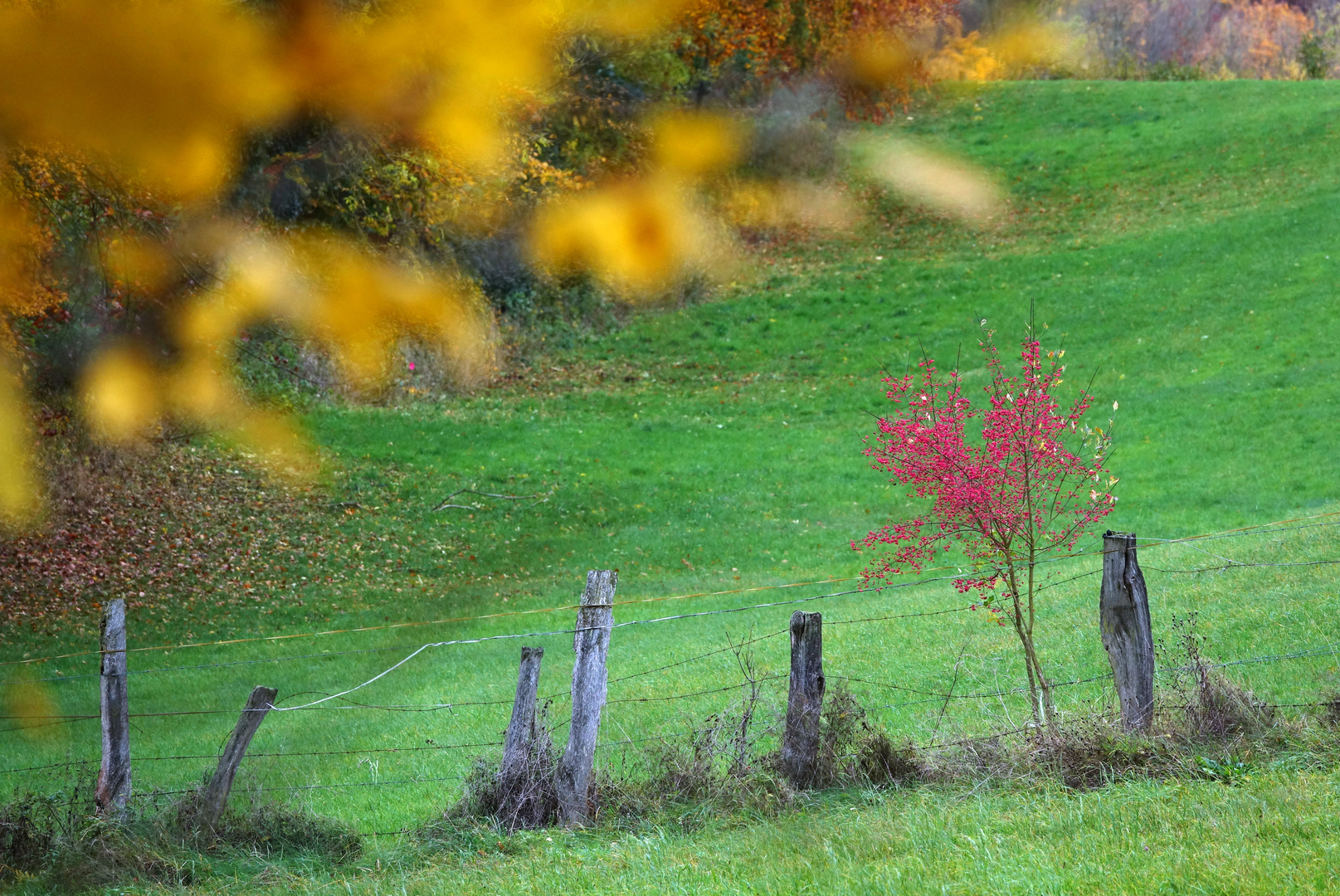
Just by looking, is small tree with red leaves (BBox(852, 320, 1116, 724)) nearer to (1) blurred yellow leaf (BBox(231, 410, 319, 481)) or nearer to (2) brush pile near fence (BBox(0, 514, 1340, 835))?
(2) brush pile near fence (BBox(0, 514, 1340, 835))

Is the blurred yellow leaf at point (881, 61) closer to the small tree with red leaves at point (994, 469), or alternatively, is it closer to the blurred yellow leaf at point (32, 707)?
the blurred yellow leaf at point (32, 707)

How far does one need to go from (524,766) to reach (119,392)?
1066 centimetres

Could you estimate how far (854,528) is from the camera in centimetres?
1812

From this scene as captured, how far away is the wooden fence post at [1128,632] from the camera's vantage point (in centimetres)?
612

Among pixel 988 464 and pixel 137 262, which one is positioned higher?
pixel 137 262

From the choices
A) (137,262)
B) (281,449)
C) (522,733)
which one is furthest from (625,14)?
(522,733)

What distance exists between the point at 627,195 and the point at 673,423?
7.47 m

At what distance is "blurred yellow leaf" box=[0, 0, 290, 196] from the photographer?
30.6 feet

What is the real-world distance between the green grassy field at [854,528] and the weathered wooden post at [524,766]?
0.30 meters

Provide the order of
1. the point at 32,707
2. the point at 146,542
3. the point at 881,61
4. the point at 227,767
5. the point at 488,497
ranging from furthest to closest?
the point at 881,61
the point at 488,497
the point at 146,542
the point at 32,707
the point at 227,767

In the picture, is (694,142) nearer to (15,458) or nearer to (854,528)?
(854,528)

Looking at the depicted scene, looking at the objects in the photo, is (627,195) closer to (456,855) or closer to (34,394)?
(34,394)

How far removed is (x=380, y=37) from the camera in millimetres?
12805

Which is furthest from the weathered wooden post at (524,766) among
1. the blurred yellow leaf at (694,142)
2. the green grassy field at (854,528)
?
the blurred yellow leaf at (694,142)
